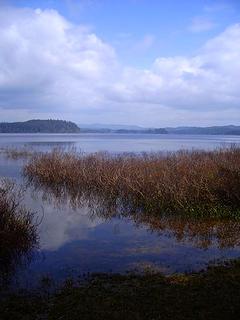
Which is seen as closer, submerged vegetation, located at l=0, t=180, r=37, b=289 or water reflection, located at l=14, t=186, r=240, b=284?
water reflection, located at l=14, t=186, r=240, b=284

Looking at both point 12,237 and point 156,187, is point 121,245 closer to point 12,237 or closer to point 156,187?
point 12,237

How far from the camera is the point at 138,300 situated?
6555 millimetres

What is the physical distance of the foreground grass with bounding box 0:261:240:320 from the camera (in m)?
6.00

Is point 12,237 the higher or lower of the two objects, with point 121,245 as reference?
higher

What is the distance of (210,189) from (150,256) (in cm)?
578

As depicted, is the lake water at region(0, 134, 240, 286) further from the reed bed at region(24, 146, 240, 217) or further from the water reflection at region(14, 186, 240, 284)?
the reed bed at region(24, 146, 240, 217)

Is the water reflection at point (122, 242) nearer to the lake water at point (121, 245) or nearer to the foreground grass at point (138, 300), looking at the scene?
the lake water at point (121, 245)

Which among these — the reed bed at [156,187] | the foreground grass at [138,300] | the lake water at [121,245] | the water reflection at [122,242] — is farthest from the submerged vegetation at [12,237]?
the reed bed at [156,187]

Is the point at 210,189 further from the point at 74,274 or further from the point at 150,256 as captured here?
the point at 74,274

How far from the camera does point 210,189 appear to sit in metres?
15.0

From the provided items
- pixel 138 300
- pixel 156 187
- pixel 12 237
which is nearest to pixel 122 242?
pixel 12 237

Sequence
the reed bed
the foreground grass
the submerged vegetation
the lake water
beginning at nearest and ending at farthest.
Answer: the foreground grass, the lake water, the submerged vegetation, the reed bed

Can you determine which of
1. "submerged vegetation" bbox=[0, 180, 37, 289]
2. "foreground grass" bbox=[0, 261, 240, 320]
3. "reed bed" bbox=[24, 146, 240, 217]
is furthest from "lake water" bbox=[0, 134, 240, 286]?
"reed bed" bbox=[24, 146, 240, 217]

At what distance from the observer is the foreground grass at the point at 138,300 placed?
6.00 metres
